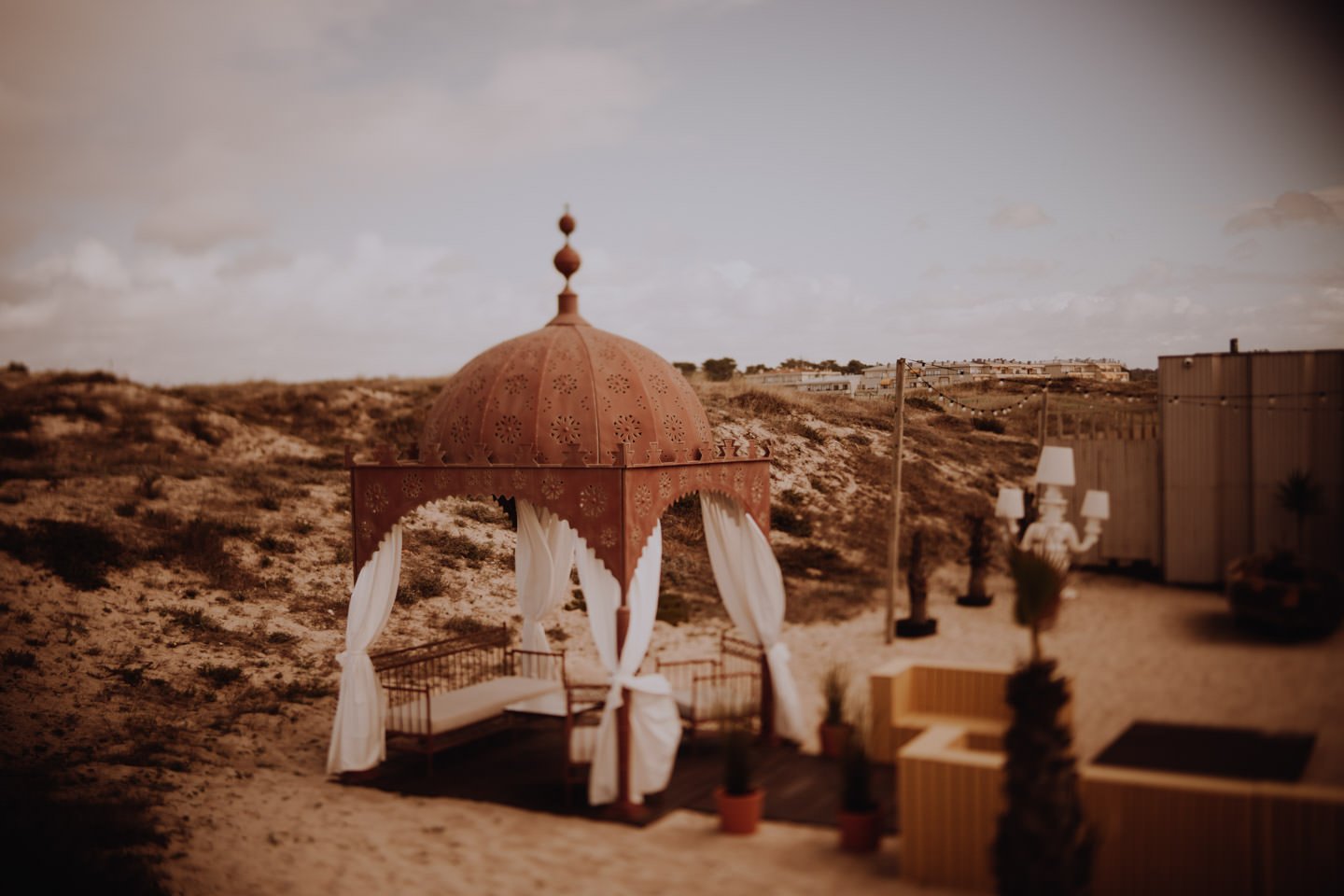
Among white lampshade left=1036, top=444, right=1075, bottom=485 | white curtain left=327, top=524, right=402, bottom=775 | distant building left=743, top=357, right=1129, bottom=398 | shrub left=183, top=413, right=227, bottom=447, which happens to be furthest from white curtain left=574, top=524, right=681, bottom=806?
shrub left=183, top=413, right=227, bottom=447

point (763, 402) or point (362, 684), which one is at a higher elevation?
point (763, 402)

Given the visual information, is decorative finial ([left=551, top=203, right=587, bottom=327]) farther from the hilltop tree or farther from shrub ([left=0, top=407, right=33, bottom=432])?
shrub ([left=0, top=407, right=33, bottom=432])

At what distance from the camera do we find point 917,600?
6.97 metres

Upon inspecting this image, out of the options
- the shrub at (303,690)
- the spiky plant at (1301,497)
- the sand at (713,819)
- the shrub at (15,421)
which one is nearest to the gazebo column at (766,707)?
the sand at (713,819)

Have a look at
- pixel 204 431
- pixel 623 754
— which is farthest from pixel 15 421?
pixel 623 754

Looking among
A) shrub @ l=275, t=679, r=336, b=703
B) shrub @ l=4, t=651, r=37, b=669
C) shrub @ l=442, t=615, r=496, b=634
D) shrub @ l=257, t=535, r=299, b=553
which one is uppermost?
shrub @ l=257, t=535, r=299, b=553

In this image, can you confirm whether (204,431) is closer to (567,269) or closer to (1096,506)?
(567,269)

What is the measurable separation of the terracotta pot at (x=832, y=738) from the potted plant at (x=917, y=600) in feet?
2.65

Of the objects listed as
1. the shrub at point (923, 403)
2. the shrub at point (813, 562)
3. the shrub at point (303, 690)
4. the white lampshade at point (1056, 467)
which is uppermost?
the shrub at point (923, 403)

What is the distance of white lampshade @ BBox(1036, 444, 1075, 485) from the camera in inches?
229

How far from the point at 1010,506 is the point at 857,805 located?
2.12m

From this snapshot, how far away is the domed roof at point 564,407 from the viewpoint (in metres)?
7.01

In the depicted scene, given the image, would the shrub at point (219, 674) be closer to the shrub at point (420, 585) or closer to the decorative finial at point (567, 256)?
the shrub at point (420, 585)

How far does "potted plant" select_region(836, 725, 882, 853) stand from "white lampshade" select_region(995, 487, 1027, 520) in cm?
175
